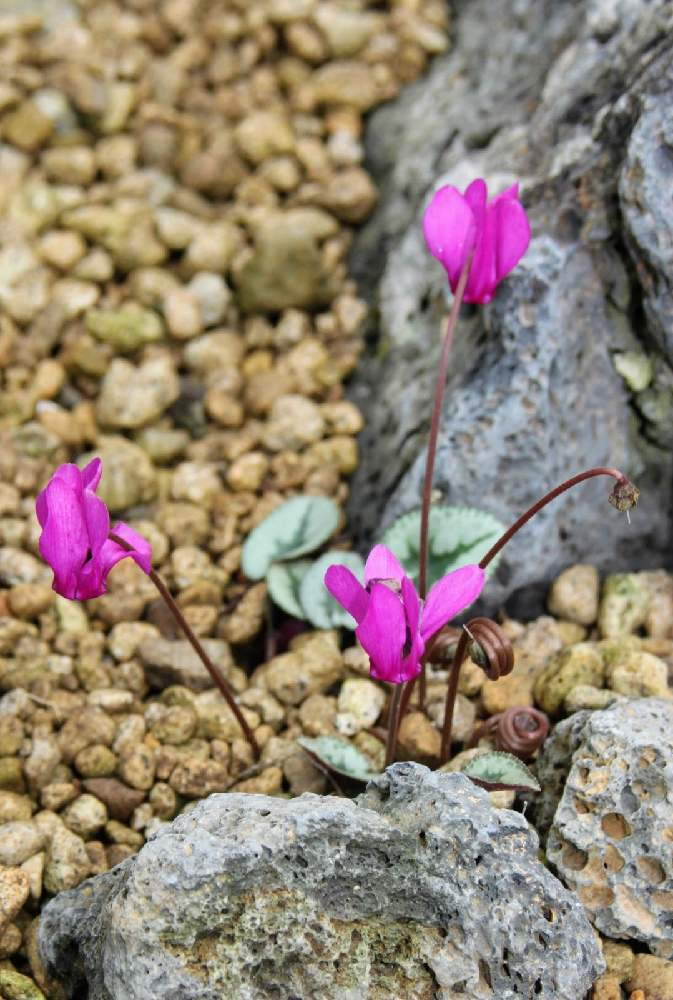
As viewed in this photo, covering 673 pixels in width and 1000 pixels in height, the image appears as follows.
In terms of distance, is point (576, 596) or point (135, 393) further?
point (135, 393)

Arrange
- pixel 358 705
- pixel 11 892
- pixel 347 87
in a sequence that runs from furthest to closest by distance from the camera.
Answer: pixel 347 87 → pixel 358 705 → pixel 11 892

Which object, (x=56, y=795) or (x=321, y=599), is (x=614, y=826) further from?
(x=56, y=795)

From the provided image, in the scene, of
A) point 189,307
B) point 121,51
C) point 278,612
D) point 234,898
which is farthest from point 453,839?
point 121,51

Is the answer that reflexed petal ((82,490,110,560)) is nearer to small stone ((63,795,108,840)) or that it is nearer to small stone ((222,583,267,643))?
small stone ((63,795,108,840))

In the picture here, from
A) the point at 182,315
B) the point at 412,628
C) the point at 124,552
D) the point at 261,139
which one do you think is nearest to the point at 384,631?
the point at 412,628

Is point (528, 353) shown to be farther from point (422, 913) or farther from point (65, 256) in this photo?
point (65, 256)

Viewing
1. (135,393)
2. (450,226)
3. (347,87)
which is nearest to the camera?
(450,226)

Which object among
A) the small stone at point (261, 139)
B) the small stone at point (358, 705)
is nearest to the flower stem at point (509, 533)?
the small stone at point (358, 705)

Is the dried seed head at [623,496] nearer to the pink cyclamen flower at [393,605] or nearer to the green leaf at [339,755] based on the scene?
the pink cyclamen flower at [393,605]
